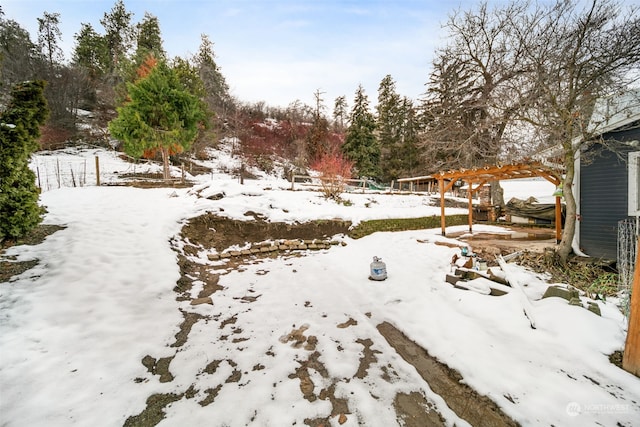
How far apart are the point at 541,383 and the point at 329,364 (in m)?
1.81

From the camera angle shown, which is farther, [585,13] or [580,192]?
[580,192]

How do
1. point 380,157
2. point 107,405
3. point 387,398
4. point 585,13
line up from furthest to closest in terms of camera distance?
point 380,157
point 585,13
point 387,398
point 107,405

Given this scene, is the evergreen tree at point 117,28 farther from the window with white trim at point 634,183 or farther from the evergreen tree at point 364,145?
the window with white trim at point 634,183

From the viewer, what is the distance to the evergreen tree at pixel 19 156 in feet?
11.2

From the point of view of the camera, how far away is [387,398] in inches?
76.1

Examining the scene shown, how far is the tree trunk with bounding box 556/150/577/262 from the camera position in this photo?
180 inches

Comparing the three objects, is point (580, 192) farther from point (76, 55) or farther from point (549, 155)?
point (76, 55)

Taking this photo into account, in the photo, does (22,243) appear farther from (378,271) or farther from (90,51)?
(90,51)

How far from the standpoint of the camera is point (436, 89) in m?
15.4

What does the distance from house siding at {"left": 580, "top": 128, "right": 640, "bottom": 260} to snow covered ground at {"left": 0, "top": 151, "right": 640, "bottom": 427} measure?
105 inches

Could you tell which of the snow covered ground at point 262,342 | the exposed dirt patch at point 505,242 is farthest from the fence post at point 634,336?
the exposed dirt patch at point 505,242

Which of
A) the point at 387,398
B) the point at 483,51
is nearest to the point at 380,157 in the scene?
the point at 483,51

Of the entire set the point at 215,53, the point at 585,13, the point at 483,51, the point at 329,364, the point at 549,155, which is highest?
the point at 215,53

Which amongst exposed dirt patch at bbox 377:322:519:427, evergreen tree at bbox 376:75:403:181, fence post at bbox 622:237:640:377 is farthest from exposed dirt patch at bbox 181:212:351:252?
evergreen tree at bbox 376:75:403:181
